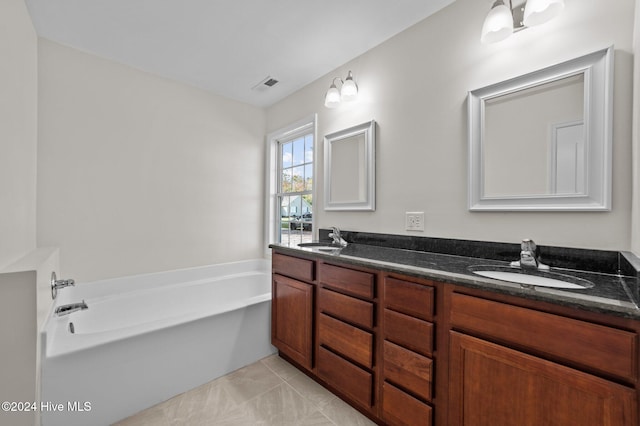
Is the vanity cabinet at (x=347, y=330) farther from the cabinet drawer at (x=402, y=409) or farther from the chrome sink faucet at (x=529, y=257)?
the chrome sink faucet at (x=529, y=257)

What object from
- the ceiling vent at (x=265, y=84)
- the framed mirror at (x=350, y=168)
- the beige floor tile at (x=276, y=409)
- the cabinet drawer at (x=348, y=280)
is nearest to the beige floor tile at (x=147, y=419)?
the beige floor tile at (x=276, y=409)

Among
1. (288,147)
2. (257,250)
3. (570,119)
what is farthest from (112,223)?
(570,119)

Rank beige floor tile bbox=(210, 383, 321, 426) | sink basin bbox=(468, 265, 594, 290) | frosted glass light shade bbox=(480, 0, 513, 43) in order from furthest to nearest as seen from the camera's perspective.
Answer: beige floor tile bbox=(210, 383, 321, 426), frosted glass light shade bbox=(480, 0, 513, 43), sink basin bbox=(468, 265, 594, 290)

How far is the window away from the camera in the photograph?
2855mm

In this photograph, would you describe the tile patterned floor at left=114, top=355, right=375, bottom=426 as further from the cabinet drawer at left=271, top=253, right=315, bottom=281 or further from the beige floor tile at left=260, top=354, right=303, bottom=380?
the cabinet drawer at left=271, top=253, right=315, bottom=281

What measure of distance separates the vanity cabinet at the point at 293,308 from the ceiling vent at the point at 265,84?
1663 mm

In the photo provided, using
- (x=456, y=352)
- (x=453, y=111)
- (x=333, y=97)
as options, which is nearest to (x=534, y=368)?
(x=456, y=352)

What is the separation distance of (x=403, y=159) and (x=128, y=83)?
2400 millimetres

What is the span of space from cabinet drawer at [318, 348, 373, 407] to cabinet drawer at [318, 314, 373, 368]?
0.16ft

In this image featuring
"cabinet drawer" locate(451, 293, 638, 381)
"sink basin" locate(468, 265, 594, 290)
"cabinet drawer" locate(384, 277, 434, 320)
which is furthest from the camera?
"cabinet drawer" locate(384, 277, 434, 320)

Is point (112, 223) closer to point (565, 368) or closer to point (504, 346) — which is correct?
point (504, 346)

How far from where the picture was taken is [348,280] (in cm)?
159

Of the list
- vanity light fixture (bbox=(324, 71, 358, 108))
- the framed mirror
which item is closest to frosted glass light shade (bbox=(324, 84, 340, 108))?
vanity light fixture (bbox=(324, 71, 358, 108))

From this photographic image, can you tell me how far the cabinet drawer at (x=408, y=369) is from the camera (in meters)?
1.23
